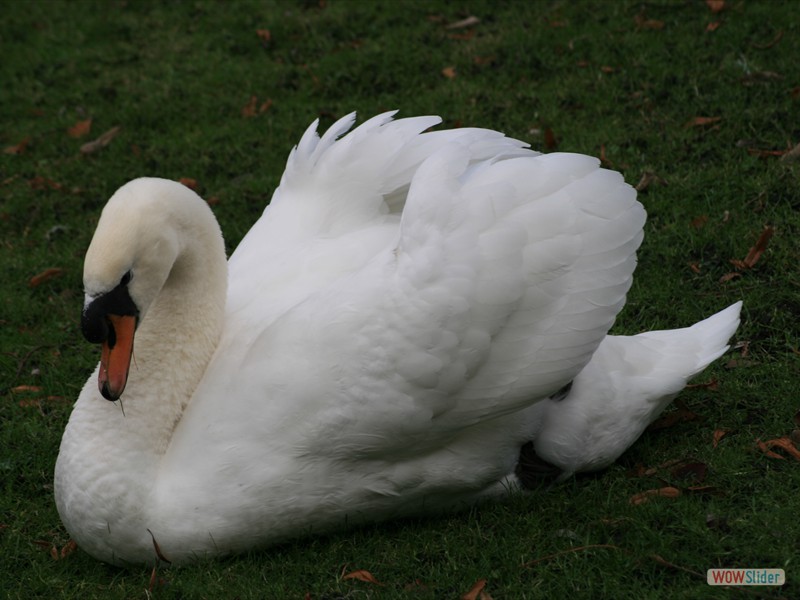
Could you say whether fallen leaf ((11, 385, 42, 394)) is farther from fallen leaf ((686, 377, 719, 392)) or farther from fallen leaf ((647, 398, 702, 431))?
fallen leaf ((686, 377, 719, 392))

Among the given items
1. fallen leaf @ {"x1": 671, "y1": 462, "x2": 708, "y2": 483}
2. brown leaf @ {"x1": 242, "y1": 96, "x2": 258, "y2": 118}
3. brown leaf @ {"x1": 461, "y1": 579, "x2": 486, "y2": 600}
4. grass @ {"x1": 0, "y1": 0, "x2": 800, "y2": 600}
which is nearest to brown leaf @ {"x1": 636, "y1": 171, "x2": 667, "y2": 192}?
grass @ {"x1": 0, "y1": 0, "x2": 800, "y2": 600}

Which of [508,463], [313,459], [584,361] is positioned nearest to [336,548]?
[313,459]

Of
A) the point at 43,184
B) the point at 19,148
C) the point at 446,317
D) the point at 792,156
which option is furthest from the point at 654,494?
the point at 19,148

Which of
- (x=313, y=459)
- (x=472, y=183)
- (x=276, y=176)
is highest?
(x=472, y=183)

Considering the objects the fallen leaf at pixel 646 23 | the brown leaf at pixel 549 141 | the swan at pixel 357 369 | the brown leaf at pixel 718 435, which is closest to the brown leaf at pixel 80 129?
the brown leaf at pixel 549 141

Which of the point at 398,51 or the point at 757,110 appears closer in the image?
the point at 757,110

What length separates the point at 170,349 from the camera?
4.32m

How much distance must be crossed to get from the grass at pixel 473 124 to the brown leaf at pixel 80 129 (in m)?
0.13

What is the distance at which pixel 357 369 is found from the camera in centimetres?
388

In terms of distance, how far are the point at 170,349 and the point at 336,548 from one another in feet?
3.46

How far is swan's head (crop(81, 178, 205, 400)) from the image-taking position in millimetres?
3807

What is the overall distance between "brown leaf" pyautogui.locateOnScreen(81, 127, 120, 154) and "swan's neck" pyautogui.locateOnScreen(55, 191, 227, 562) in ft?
13.9

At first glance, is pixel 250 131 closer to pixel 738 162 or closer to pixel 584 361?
pixel 738 162

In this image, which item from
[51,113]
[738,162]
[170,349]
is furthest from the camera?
[51,113]
